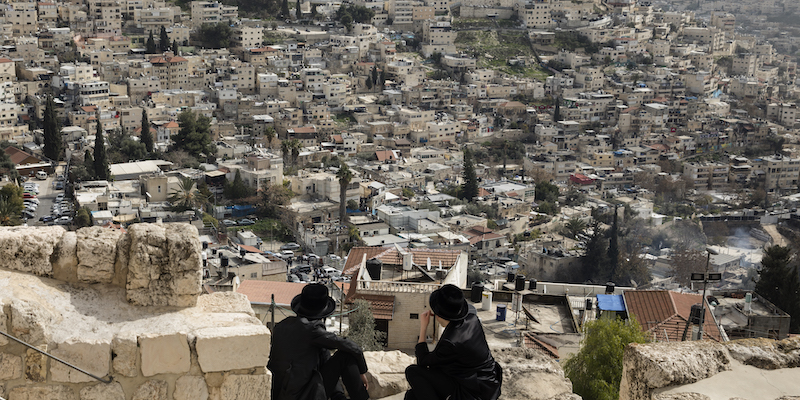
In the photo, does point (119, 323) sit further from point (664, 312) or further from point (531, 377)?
point (664, 312)

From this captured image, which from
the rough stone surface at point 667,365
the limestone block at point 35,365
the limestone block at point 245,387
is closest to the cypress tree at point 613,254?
the rough stone surface at point 667,365

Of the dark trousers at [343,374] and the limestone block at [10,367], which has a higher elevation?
the limestone block at [10,367]

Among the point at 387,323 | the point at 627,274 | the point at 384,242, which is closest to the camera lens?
the point at 387,323

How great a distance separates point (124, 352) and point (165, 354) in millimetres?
103

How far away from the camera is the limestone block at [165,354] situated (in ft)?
7.50

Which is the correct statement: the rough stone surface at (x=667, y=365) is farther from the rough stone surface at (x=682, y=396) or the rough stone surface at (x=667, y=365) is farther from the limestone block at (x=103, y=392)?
the limestone block at (x=103, y=392)

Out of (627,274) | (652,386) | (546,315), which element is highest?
(652,386)

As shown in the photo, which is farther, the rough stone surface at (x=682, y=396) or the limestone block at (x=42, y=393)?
the rough stone surface at (x=682, y=396)

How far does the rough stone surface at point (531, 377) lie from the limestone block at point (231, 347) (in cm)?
129

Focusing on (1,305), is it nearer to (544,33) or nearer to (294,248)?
(294,248)

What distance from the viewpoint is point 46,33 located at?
142 feet

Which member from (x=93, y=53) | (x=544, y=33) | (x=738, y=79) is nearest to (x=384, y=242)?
(x=93, y=53)

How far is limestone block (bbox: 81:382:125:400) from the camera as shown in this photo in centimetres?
227

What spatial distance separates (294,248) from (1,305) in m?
23.6
